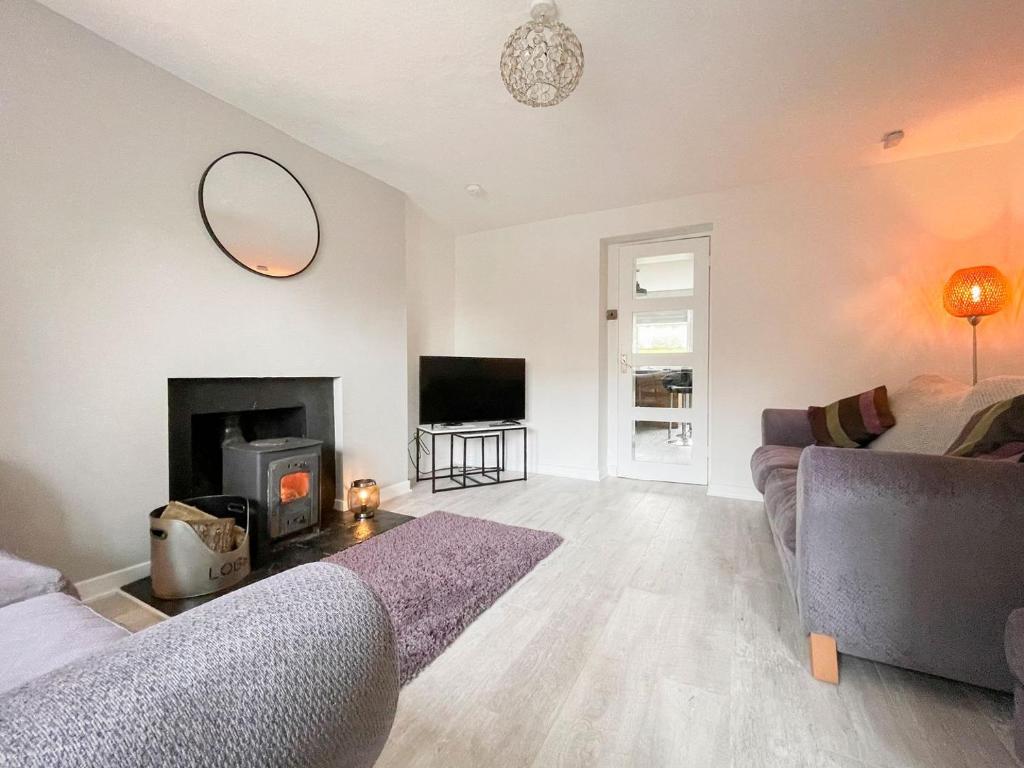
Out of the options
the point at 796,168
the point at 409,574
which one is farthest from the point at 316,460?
the point at 796,168

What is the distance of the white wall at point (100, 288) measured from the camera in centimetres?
153

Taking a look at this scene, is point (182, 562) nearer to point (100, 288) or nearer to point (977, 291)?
point (100, 288)

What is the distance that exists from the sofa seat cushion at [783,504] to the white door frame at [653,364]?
143 centimetres

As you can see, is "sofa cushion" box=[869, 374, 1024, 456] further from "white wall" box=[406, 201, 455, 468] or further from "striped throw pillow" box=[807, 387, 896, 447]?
"white wall" box=[406, 201, 455, 468]

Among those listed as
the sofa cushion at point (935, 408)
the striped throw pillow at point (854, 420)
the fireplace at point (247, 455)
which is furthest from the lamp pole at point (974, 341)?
the fireplace at point (247, 455)

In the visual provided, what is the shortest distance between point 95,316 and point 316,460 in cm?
112

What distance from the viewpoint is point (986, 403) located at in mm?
1619

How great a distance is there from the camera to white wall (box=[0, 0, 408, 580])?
153cm

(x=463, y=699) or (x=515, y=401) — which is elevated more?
(x=515, y=401)

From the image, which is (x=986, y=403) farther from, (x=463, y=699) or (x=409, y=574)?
(x=409, y=574)

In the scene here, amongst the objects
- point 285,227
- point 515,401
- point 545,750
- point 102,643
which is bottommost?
point 545,750

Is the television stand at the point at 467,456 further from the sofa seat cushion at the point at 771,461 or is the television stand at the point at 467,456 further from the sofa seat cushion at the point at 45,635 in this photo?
the sofa seat cushion at the point at 45,635

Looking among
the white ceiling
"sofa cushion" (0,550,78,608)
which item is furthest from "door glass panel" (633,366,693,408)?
"sofa cushion" (0,550,78,608)

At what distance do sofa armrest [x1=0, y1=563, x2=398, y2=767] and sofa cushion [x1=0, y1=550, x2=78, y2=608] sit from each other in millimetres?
939
